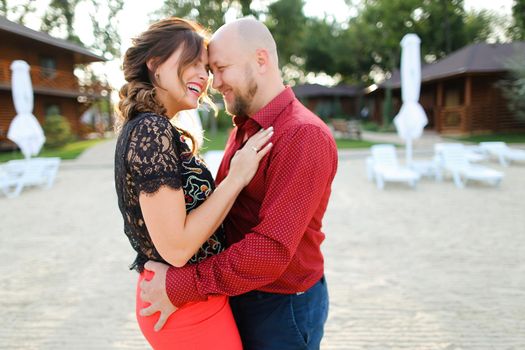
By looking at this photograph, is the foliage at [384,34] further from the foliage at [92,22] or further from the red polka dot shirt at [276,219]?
the red polka dot shirt at [276,219]

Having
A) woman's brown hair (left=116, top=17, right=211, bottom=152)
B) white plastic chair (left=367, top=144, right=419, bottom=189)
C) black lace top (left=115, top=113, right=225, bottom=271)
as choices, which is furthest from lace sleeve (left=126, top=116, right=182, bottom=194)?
white plastic chair (left=367, top=144, right=419, bottom=189)

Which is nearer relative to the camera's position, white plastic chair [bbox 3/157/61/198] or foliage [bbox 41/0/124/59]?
white plastic chair [bbox 3/157/61/198]

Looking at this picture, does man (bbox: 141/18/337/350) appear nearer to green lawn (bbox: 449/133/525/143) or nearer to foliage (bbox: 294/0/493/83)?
green lawn (bbox: 449/133/525/143)

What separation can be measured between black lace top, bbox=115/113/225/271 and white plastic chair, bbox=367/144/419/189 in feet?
27.1

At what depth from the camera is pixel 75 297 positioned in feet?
14.0

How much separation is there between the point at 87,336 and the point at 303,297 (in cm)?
263

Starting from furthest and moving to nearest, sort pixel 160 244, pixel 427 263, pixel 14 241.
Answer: pixel 14 241, pixel 427 263, pixel 160 244

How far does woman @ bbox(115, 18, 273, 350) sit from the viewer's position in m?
1.29

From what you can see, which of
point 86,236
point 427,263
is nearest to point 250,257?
point 427,263

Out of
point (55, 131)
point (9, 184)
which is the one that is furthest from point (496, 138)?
point (55, 131)

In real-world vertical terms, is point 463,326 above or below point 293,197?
below

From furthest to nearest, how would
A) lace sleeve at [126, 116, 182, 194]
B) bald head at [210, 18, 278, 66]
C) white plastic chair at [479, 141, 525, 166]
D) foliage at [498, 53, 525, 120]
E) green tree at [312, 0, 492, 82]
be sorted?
green tree at [312, 0, 492, 82]
foliage at [498, 53, 525, 120]
white plastic chair at [479, 141, 525, 166]
bald head at [210, 18, 278, 66]
lace sleeve at [126, 116, 182, 194]

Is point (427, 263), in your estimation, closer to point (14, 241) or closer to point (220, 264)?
point (220, 264)

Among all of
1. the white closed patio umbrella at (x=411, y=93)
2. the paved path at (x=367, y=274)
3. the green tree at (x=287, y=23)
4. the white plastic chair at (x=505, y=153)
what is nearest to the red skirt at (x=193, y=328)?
the paved path at (x=367, y=274)
